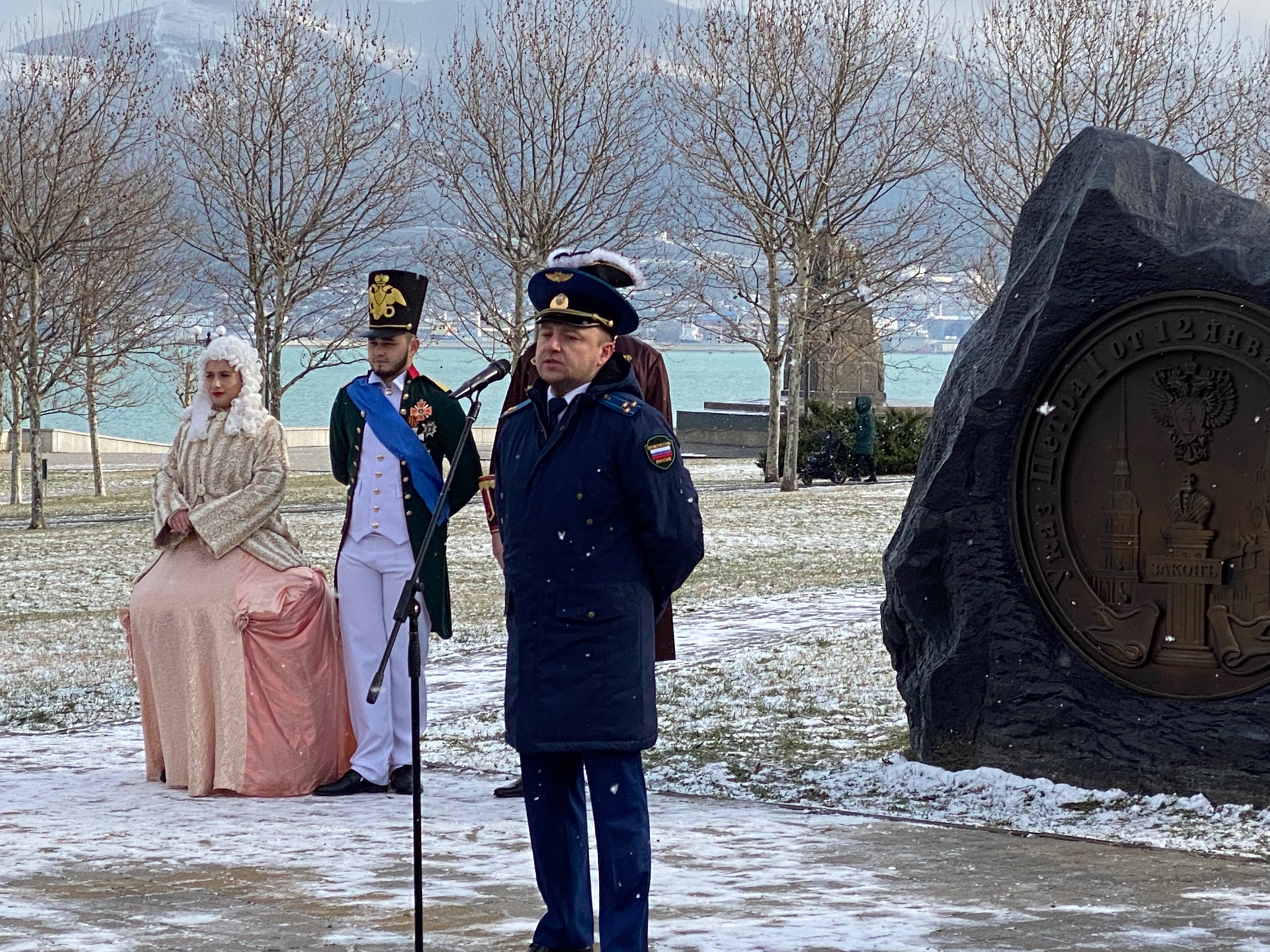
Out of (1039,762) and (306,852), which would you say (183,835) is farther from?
(1039,762)

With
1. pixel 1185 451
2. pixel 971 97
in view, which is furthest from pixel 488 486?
pixel 971 97

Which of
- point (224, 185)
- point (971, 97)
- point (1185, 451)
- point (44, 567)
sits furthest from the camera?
point (971, 97)

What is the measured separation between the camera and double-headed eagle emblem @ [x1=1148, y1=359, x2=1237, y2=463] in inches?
250

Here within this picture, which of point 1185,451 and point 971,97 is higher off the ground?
point 971,97

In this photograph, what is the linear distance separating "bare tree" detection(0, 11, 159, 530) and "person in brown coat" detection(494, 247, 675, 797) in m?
15.9

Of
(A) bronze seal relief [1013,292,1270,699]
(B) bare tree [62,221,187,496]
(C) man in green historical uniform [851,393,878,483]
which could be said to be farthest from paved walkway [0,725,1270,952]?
(C) man in green historical uniform [851,393,878,483]

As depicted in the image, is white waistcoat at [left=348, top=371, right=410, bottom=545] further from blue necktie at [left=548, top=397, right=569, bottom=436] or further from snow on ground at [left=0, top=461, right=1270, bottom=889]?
blue necktie at [left=548, top=397, right=569, bottom=436]

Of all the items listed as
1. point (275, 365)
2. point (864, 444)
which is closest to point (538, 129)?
point (275, 365)

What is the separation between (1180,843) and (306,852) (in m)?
2.88

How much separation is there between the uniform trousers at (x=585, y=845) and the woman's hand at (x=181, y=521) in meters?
3.02

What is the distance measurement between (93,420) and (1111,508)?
28.0 m

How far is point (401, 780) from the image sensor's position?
692cm

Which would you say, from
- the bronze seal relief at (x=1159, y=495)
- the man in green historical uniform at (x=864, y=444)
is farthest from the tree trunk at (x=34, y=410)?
the bronze seal relief at (x=1159, y=495)

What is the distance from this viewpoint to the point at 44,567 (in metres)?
16.5
